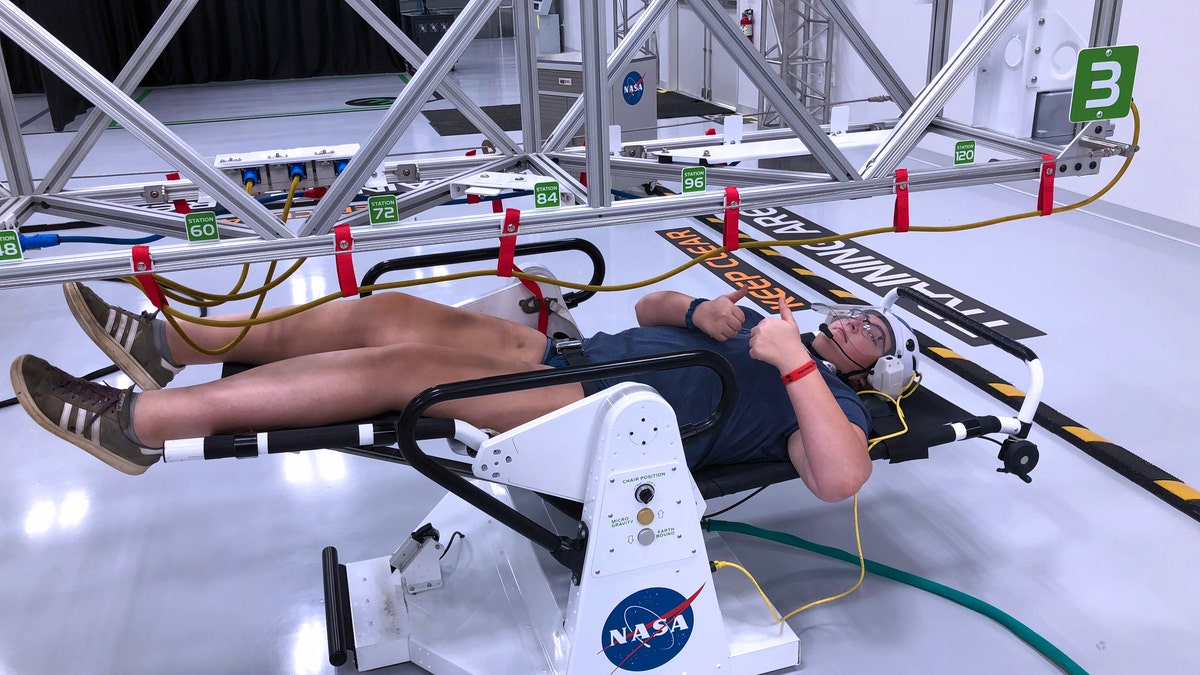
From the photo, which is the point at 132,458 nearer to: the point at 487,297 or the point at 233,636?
the point at 233,636

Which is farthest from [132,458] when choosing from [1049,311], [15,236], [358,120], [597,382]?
[358,120]

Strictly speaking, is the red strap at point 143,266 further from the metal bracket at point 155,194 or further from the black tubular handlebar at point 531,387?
the metal bracket at point 155,194

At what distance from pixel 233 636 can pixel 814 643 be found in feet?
5.06

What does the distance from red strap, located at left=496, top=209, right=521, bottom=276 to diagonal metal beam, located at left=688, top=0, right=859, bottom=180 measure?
62 centimetres

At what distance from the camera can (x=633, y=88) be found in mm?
6633

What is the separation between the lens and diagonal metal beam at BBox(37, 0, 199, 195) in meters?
2.58

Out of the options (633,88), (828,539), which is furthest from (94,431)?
(633,88)

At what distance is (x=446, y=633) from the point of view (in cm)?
223

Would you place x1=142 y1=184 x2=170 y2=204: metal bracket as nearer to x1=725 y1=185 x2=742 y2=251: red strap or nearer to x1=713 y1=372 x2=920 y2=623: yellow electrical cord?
x1=725 y1=185 x2=742 y2=251: red strap

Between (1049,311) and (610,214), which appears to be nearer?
(610,214)

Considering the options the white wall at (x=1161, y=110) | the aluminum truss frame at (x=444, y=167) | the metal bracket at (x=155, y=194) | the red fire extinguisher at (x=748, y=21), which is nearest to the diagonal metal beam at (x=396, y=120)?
the aluminum truss frame at (x=444, y=167)

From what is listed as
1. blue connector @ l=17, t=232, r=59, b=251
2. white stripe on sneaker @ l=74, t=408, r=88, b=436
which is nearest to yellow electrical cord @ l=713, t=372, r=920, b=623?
white stripe on sneaker @ l=74, t=408, r=88, b=436

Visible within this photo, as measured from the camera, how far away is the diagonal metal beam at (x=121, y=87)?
258cm

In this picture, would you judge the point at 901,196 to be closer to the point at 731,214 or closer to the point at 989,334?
the point at 731,214
